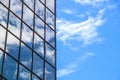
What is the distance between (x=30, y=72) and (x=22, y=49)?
76.9 inches

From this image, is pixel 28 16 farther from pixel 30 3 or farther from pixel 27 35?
pixel 27 35

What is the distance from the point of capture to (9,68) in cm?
2712

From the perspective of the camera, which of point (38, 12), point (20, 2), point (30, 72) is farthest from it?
point (38, 12)

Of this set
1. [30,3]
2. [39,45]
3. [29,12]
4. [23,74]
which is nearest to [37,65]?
[39,45]

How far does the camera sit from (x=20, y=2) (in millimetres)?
31672

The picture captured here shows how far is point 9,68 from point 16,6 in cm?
612

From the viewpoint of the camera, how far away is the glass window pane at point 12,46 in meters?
28.0

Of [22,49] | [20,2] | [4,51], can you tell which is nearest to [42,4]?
[20,2]

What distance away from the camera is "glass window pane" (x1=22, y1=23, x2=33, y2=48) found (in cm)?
3058

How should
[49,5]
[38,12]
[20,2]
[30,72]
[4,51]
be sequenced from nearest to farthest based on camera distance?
[4,51], [30,72], [20,2], [38,12], [49,5]

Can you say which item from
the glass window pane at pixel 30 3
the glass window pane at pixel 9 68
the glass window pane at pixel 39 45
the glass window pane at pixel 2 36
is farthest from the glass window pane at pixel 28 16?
the glass window pane at pixel 9 68

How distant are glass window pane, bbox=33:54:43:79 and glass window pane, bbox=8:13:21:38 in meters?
2.68

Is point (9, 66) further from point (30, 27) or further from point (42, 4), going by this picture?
point (42, 4)

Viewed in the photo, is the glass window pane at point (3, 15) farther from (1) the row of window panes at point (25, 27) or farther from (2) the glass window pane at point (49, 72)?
(2) the glass window pane at point (49, 72)
